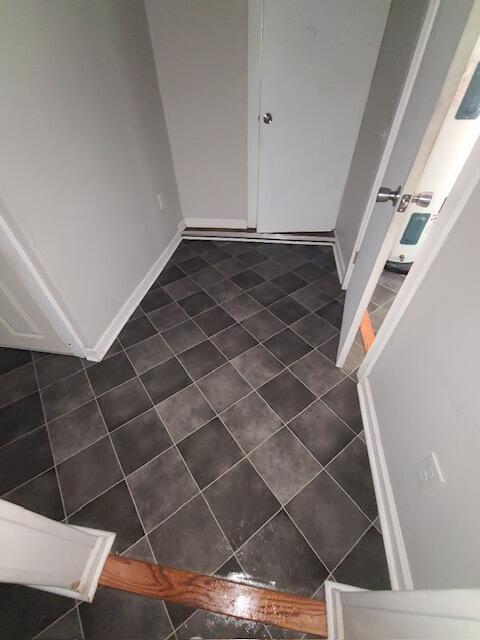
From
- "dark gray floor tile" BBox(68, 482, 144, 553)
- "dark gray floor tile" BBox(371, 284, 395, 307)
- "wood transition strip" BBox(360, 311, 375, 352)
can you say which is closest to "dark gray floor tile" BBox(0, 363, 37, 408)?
"dark gray floor tile" BBox(68, 482, 144, 553)

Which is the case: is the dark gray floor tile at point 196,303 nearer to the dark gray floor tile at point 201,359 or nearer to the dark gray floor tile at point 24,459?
the dark gray floor tile at point 201,359

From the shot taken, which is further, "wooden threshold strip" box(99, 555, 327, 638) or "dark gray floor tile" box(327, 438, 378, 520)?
"dark gray floor tile" box(327, 438, 378, 520)

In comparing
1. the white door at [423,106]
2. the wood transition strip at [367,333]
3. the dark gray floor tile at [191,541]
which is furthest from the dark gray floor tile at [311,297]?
the dark gray floor tile at [191,541]

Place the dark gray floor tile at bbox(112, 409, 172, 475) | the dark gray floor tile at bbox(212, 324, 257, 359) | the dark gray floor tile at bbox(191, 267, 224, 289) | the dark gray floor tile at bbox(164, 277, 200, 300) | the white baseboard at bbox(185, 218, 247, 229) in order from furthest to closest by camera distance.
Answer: the white baseboard at bbox(185, 218, 247, 229), the dark gray floor tile at bbox(191, 267, 224, 289), the dark gray floor tile at bbox(164, 277, 200, 300), the dark gray floor tile at bbox(212, 324, 257, 359), the dark gray floor tile at bbox(112, 409, 172, 475)

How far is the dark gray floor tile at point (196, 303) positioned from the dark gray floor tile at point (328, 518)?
4.12ft

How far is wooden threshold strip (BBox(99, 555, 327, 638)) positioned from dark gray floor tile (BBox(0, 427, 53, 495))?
0.52m

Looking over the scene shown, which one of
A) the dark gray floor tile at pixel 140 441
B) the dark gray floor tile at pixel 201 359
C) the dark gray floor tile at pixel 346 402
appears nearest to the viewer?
the dark gray floor tile at pixel 140 441

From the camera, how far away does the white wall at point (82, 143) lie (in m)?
0.98

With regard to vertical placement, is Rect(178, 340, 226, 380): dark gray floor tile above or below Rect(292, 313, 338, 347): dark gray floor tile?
below

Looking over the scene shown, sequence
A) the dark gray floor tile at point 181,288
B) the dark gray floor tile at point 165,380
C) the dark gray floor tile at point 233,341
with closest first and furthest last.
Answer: the dark gray floor tile at point 165,380
the dark gray floor tile at point 233,341
the dark gray floor tile at point 181,288

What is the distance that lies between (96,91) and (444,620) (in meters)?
2.23

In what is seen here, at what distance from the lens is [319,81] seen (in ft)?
5.93

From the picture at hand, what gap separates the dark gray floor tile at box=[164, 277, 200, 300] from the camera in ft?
6.63

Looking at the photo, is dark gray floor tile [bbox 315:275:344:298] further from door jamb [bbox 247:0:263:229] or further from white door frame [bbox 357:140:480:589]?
door jamb [bbox 247:0:263:229]
